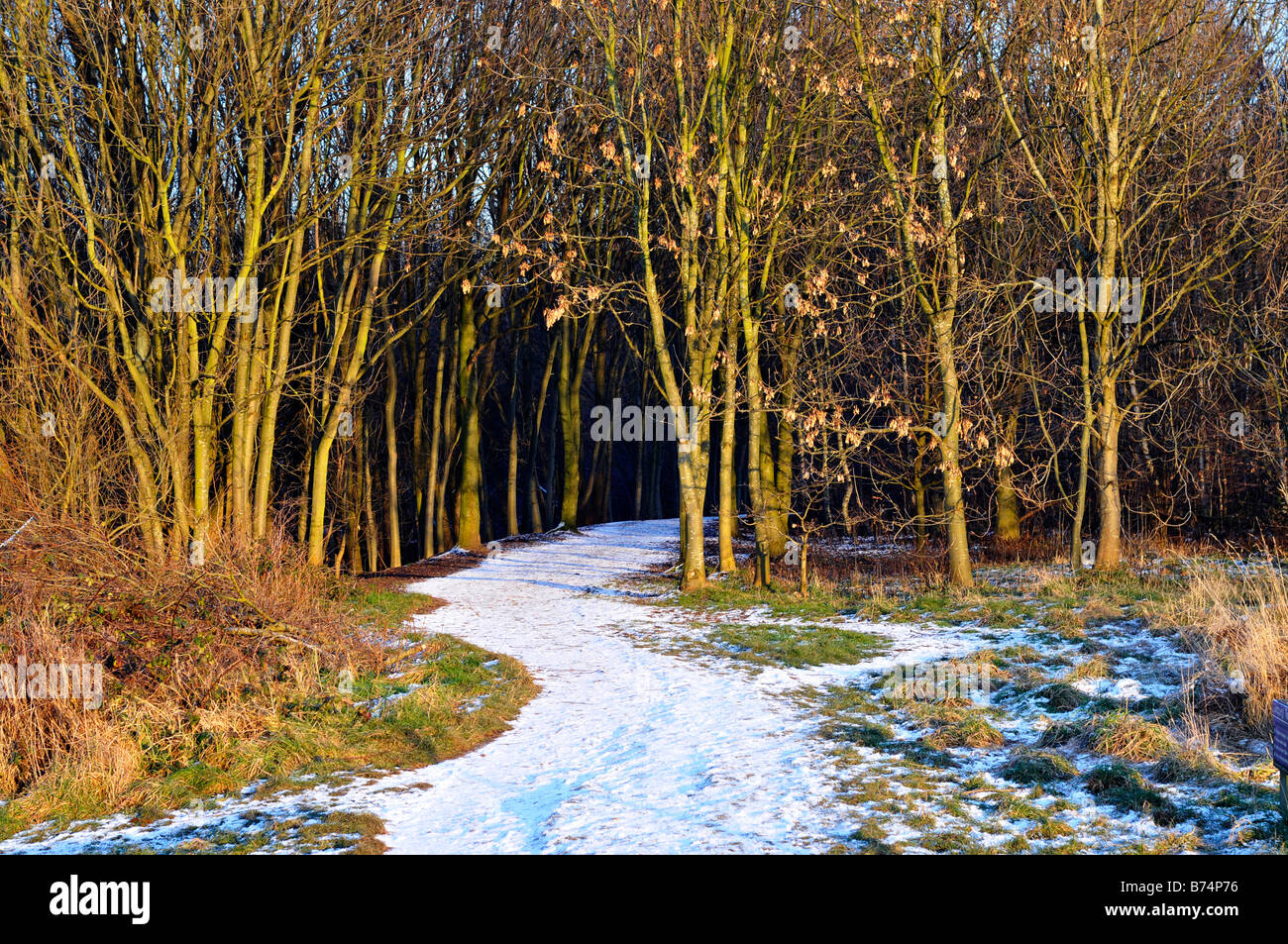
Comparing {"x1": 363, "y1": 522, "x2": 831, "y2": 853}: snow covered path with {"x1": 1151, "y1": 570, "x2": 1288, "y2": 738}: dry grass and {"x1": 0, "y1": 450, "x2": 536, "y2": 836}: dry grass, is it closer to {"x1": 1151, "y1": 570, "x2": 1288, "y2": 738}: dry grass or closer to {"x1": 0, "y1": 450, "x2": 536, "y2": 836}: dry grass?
{"x1": 0, "y1": 450, "x2": 536, "y2": 836}: dry grass

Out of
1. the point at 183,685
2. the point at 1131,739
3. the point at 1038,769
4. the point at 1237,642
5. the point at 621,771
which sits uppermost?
the point at 1237,642

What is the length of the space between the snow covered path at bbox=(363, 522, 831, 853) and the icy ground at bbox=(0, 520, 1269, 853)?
0.9 inches

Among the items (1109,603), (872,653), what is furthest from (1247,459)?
(872,653)

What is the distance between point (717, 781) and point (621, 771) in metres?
0.88

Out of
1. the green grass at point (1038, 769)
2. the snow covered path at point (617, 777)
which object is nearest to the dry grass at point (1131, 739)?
the green grass at point (1038, 769)

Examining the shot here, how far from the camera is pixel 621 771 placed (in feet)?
26.9

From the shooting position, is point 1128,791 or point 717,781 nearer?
point 1128,791

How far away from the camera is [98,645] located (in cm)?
963

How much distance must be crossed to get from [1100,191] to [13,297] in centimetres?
1750

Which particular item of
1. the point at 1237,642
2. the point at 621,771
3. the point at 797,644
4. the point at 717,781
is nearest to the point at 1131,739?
the point at 1237,642

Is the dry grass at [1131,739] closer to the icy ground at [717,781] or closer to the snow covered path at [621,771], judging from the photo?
the icy ground at [717,781]

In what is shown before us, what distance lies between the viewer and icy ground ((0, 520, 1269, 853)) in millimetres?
6551

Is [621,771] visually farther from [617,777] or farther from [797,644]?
[797,644]
